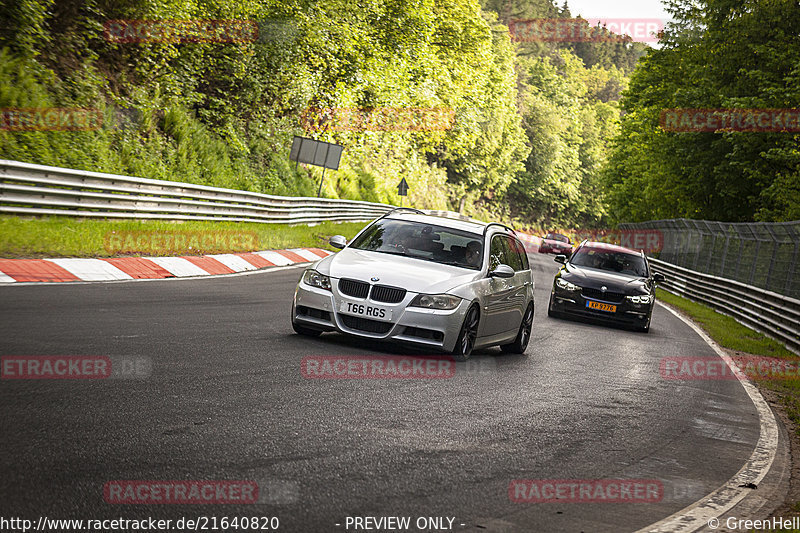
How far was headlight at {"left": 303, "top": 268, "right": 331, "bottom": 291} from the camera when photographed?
30.5 feet

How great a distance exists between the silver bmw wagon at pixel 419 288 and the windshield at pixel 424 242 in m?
0.01

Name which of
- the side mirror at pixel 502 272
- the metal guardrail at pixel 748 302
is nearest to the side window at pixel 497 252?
the side mirror at pixel 502 272

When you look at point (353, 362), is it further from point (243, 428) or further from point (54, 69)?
point (54, 69)

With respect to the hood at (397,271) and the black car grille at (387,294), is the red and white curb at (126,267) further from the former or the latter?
the black car grille at (387,294)

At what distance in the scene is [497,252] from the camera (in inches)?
432

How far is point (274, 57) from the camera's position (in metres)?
31.8

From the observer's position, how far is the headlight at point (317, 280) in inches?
366

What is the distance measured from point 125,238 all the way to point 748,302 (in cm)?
1469

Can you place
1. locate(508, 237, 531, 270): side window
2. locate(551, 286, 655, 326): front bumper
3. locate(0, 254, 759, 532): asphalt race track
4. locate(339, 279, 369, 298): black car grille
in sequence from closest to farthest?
locate(0, 254, 759, 532): asphalt race track
locate(339, 279, 369, 298): black car grille
locate(508, 237, 531, 270): side window
locate(551, 286, 655, 326): front bumper

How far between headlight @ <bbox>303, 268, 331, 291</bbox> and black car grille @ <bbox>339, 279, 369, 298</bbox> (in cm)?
18

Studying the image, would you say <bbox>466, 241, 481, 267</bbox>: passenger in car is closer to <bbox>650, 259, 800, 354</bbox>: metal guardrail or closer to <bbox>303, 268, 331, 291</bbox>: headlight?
<bbox>303, 268, 331, 291</bbox>: headlight

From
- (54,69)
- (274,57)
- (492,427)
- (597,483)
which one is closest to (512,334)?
(492,427)

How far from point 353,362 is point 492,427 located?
2.22 metres

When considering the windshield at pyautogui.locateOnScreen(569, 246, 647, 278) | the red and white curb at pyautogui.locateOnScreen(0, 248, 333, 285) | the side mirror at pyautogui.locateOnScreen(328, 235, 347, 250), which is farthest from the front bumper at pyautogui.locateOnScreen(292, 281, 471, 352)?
the windshield at pyautogui.locateOnScreen(569, 246, 647, 278)
